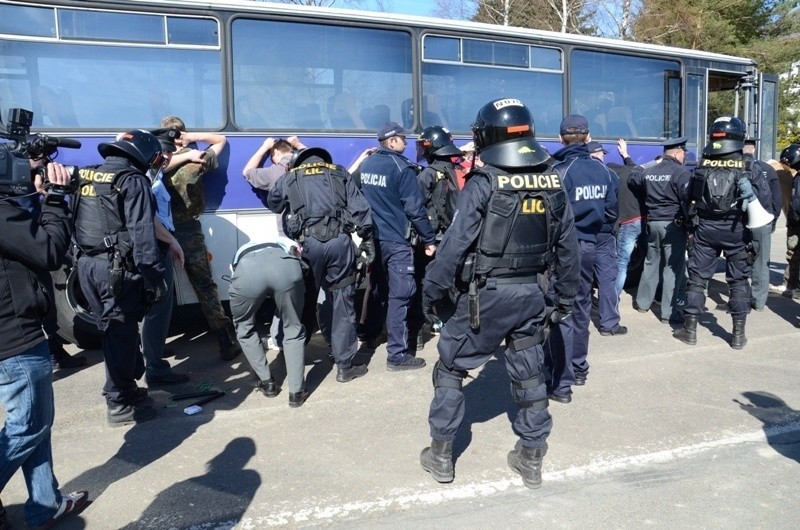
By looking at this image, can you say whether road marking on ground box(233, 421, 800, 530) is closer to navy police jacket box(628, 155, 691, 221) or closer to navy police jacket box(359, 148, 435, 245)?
navy police jacket box(359, 148, 435, 245)

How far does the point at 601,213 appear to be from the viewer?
529 centimetres

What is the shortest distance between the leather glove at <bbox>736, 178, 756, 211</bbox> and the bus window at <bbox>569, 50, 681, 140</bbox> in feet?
7.65

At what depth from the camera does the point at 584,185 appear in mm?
5133

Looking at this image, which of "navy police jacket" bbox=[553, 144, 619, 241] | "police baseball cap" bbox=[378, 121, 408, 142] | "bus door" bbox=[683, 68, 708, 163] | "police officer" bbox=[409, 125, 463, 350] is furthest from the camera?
"bus door" bbox=[683, 68, 708, 163]

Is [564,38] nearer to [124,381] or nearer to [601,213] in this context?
[601,213]

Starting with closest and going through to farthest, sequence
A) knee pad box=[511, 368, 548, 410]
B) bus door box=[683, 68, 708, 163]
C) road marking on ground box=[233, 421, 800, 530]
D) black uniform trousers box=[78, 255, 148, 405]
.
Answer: road marking on ground box=[233, 421, 800, 530] → knee pad box=[511, 368, 548, 410] → black uniform trousers box=[78, 255, 148, 405] → bus door box=[683, 68, 708, 163]

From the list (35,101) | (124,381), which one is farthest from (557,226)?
(35,101)

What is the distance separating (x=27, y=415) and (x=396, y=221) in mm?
3408

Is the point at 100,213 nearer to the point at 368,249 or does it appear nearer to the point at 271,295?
the point at 271,295

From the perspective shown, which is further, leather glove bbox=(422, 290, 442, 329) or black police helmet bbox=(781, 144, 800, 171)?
black police helmet bbox=(781, 144, 800, 171)

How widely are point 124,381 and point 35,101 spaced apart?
2704mm

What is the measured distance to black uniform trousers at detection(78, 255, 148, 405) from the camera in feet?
14.5

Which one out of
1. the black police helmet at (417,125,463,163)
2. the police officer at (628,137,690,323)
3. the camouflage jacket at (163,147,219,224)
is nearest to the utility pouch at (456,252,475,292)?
the black police helmet at (417,125,463,163)

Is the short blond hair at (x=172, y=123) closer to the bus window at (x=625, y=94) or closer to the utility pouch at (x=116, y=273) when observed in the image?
the utility pouch at (x=116, y=273)
